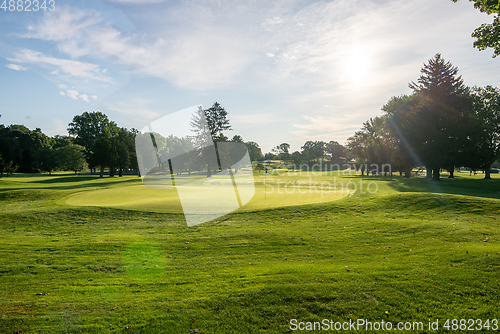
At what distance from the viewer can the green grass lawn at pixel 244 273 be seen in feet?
15.0

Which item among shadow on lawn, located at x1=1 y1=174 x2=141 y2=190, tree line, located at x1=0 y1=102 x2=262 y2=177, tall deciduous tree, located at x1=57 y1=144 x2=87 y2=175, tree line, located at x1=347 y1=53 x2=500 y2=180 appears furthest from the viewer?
tall deciduous tree, located at x1=57 y1=144 x2=87 y2=175

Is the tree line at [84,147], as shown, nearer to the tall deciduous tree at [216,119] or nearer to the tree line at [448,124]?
the tall deciduous tree at [216,119]

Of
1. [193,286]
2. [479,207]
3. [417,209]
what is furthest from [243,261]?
[479,207]

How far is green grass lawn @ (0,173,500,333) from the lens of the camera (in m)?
4.57

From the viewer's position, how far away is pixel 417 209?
14039 mm

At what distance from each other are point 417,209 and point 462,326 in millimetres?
11487

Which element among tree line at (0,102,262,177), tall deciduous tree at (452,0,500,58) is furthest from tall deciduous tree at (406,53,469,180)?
tree line at (0,102,262,177)

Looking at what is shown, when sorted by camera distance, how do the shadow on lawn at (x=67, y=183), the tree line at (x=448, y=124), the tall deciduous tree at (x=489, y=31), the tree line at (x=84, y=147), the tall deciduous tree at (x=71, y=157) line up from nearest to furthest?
the tall deciduous tree at (x=489, y=31), the shadow on lawn at (x=67, y=183), the tree line at (x=448, y=124), the tree line at (x=84, y=147), the tall deciduous tree at (x=71, y=157)

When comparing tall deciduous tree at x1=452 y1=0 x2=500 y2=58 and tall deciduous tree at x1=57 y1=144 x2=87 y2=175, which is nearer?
tall deciduous tree at x1=452 y1=0 x2=500 y2=58

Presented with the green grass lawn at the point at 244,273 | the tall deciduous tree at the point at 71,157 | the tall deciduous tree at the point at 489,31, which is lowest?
the green grass lawn at the point at 244,273

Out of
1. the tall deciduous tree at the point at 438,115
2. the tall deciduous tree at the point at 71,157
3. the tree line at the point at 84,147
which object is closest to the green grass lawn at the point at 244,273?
the tall deciduous tree at the point at 438,115

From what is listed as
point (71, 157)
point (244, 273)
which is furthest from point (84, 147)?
point (244, 273)

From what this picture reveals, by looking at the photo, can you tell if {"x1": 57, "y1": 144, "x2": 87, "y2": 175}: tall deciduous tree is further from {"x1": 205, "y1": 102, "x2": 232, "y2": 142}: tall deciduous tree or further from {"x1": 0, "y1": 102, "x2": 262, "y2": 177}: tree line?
{"x1": 205, "y1": 102, "x2": 232, "y2": 142}: tall deciduous tree

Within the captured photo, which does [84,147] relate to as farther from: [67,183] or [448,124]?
[448,124]
